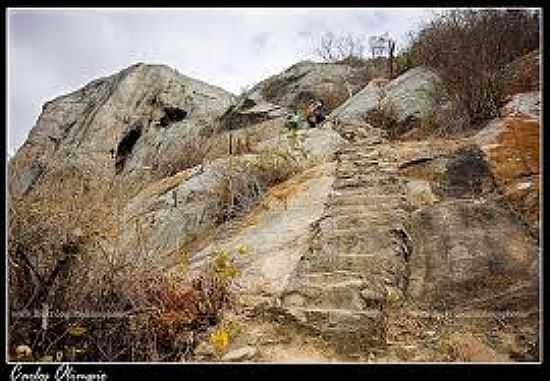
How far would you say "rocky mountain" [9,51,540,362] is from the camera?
3.93 meters

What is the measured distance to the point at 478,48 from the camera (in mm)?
8172

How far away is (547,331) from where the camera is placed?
3699 millimetres

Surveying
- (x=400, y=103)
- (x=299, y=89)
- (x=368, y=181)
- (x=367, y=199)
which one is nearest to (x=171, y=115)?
(x=299, y=89)

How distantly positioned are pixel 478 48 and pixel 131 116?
7726mm

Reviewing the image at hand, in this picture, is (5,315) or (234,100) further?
(234,100)

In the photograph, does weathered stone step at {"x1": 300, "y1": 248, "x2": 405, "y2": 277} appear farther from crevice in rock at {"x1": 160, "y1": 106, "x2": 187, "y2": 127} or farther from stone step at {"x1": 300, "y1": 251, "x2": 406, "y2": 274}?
crevice in rock at {"x1": 160, "y1": 106, "x2": 187, "y2": 127}

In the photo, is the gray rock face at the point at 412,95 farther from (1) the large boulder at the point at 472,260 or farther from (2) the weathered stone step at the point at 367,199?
(1) the large boulder at the point at 472,260

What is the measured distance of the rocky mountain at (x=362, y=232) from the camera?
3930mm

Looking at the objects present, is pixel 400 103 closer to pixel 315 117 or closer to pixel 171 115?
pixel 315 117

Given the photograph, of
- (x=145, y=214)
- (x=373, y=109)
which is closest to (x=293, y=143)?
(x=373, y=109)

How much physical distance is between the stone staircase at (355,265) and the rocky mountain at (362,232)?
13 millimetres

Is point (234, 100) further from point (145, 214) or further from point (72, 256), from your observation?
point (72, 256)

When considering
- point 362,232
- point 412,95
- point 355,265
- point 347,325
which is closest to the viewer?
point 347,325

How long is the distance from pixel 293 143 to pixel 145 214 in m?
2.73
